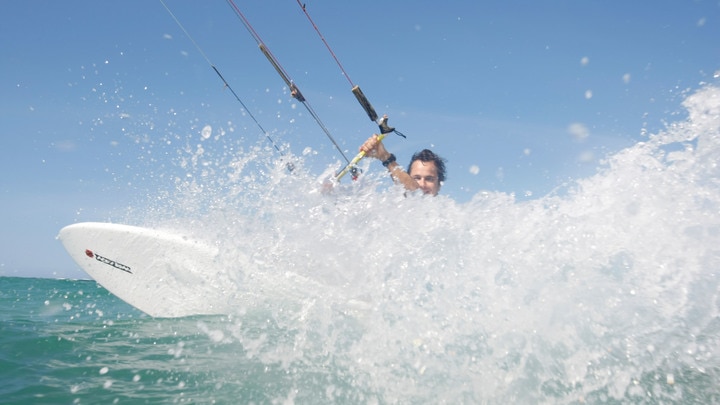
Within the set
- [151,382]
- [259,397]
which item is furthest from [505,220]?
[151,382]

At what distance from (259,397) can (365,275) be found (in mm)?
1322

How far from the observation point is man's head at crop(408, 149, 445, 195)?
4.97 metres

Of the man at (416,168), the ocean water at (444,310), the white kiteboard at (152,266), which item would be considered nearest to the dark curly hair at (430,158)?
the man at (416,168)

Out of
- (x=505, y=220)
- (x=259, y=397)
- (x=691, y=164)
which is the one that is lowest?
(x=259, y=397)

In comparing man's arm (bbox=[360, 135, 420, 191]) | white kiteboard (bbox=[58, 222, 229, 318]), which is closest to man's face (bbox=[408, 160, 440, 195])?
man's arm (bbox=[360, 135, 420, 191])

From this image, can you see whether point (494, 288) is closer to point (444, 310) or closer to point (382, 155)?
point (444, 310)

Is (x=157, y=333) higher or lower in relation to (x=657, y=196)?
lower

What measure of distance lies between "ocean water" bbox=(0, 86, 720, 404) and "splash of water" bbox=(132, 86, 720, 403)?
0.01 metres

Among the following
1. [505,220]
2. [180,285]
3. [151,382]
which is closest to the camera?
[151,382]

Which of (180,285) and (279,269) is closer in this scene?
(279,269)

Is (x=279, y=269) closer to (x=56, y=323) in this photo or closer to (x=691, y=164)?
(x=56, y=323)

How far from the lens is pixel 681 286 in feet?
9.73

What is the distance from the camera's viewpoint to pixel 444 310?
9.61 ft

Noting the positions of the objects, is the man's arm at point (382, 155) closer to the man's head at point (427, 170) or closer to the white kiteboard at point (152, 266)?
the man's head at point (427, 170)
